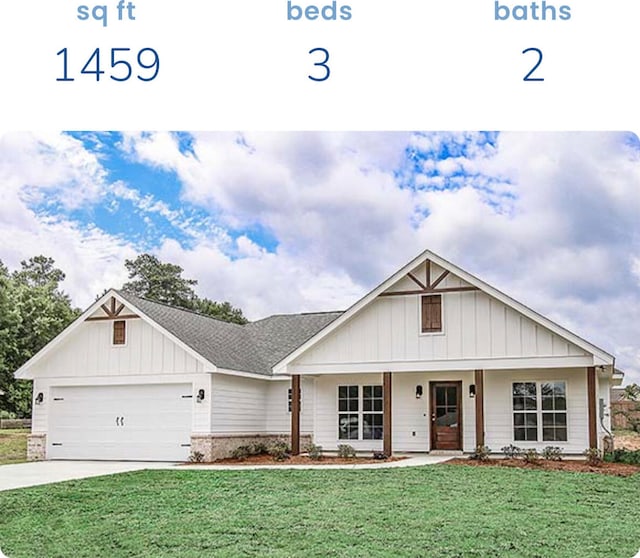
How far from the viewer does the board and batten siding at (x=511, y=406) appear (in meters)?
16.6

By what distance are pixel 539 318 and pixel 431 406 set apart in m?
3.39

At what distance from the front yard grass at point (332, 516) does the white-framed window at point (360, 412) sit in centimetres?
574

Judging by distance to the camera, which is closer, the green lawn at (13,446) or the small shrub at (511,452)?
the small shrub at (511,452)

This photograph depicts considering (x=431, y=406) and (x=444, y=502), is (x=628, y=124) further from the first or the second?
(x=431, y=406)

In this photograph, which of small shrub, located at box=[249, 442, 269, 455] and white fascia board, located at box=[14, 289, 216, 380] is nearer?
Result: white fascia board, located at box=[14, 289, 216, 380]


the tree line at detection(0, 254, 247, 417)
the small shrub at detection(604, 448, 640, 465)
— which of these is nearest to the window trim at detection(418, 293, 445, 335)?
the small shrub at detection(604, 448, 640, 465)

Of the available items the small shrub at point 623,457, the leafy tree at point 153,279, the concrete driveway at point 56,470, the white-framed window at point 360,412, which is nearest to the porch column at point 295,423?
the white-framed window at point 360,412

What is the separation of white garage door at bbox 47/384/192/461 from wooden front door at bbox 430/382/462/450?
16.4ft

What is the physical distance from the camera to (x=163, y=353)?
17766mm

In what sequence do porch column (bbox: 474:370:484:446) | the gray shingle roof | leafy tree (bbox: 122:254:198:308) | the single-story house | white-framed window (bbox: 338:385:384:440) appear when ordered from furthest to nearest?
leafy tree (bbox: 122:254:198:308) < white-framed window (bbox: 338:385:384:440) < the gray shingle roof < the single-story house < porch column (bbox: 474:370:484:446)

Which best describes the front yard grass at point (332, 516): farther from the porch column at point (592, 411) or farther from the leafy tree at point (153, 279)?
the leafy tree at point (153, 279)

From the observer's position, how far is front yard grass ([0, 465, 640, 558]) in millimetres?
7945

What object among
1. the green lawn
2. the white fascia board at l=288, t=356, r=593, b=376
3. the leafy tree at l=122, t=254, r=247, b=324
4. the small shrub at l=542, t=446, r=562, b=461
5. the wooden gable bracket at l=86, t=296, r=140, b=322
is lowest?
the green lawn

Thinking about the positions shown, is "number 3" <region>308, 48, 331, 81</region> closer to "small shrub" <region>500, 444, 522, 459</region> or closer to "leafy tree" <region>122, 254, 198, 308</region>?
"small shrub" <region>500, 444, 522, 459</region>
